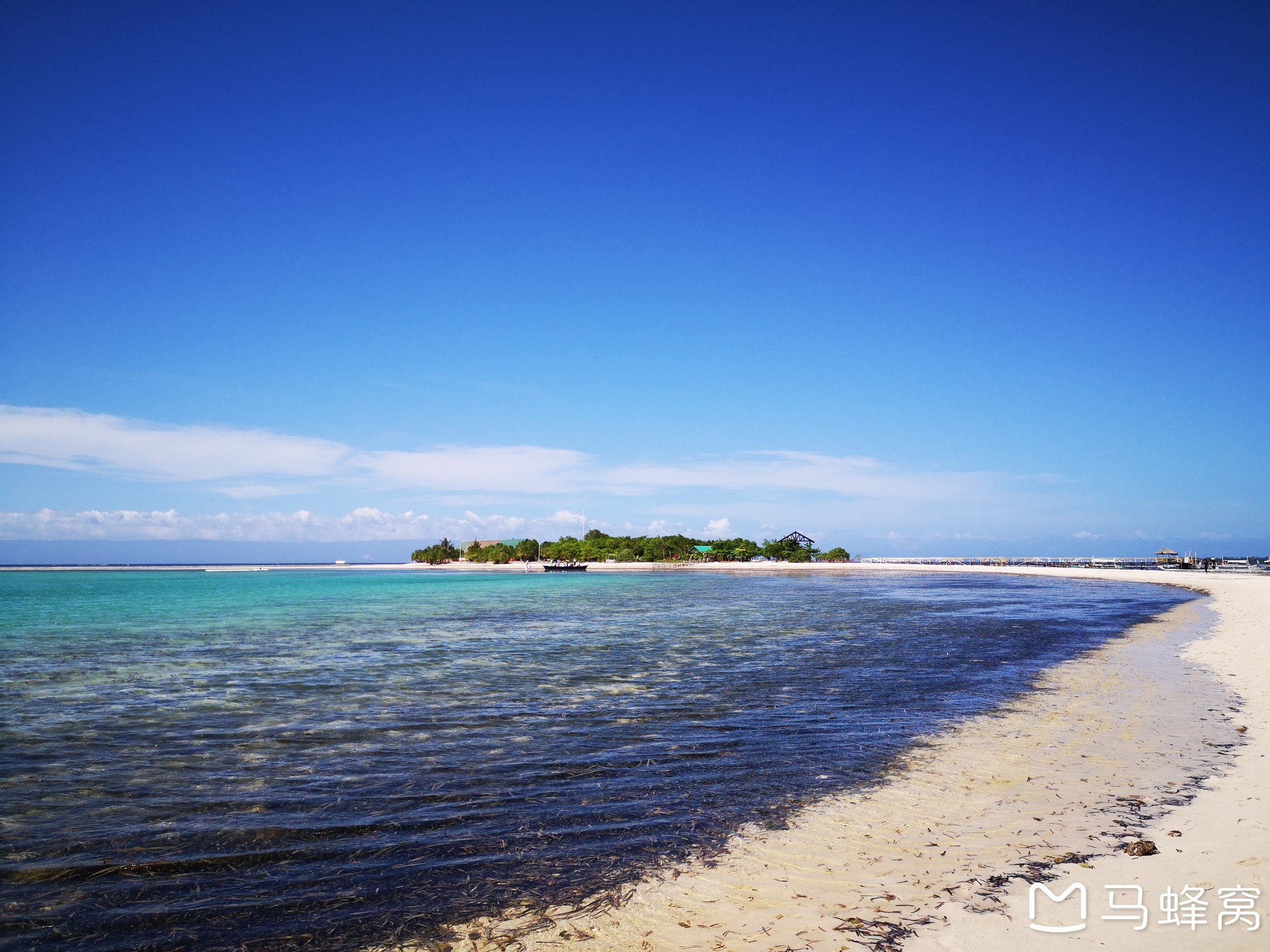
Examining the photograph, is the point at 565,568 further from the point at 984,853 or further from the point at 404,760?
the point at 984,853

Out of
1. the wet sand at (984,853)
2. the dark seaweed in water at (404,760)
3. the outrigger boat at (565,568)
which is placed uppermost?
the wet sand at (984,853)

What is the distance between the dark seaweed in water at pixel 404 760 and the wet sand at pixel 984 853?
2.32ft

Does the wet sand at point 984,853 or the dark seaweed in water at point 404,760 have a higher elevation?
the wet sand at point 984,853

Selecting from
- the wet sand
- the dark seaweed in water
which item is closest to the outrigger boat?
the dark seaweed in water

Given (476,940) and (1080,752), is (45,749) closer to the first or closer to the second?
(476,940)

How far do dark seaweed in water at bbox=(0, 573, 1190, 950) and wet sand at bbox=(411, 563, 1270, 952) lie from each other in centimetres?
71

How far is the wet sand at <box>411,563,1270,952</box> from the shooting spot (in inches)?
232

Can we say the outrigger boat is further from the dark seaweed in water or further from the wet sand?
the wet sand

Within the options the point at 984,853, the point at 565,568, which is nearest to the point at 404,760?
the point at 984,853

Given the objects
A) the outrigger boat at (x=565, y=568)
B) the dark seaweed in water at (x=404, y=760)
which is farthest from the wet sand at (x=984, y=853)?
the outrigger boat at (x=565, y=568)

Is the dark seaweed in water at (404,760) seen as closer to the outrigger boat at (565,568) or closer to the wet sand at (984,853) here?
the wet sand at (984,853)

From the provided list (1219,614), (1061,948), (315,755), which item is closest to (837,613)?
(1219,614)

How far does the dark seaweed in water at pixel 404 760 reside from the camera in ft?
22.6

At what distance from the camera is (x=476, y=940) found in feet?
19.5
